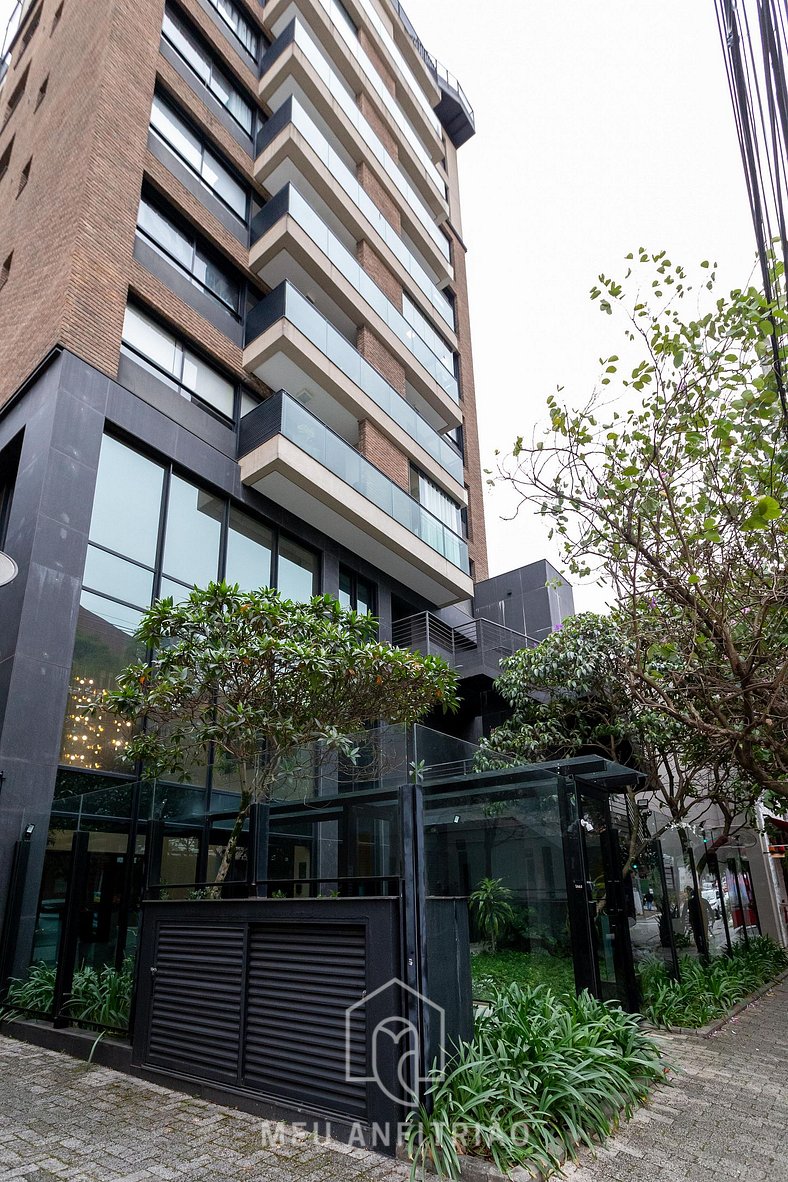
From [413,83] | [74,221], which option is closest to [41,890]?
[74,221]

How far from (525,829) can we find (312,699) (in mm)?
2793

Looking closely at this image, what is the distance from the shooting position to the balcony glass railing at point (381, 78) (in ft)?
64.1

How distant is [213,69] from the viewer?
16.1 meters

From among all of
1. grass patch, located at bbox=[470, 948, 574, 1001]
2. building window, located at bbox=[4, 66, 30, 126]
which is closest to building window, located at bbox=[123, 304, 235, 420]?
A: grass patch, located at bbox=[470, 948, 574, 1001]

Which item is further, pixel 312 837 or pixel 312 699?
pixel 312 699

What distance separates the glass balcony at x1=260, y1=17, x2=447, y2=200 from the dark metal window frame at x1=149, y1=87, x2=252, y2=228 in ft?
10.9

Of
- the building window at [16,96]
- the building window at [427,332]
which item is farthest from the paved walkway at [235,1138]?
the building window at [16,96]

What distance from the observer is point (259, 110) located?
17.2 metres

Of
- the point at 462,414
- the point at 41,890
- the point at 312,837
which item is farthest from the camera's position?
the point at 462,414

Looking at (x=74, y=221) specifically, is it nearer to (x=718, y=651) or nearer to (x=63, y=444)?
(x=63, y=444)

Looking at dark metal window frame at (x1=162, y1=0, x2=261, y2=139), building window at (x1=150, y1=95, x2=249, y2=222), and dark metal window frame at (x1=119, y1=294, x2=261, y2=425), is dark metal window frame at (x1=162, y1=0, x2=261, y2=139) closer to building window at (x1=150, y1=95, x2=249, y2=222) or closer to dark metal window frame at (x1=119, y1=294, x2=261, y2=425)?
building window at (x1=150, y1=95, x2=249, y2=222)

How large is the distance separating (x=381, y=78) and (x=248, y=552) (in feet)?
57.3

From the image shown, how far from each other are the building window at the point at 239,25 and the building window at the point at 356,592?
42.2ft

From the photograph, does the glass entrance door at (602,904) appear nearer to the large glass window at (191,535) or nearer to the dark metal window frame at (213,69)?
the large glass window at (191,535)
